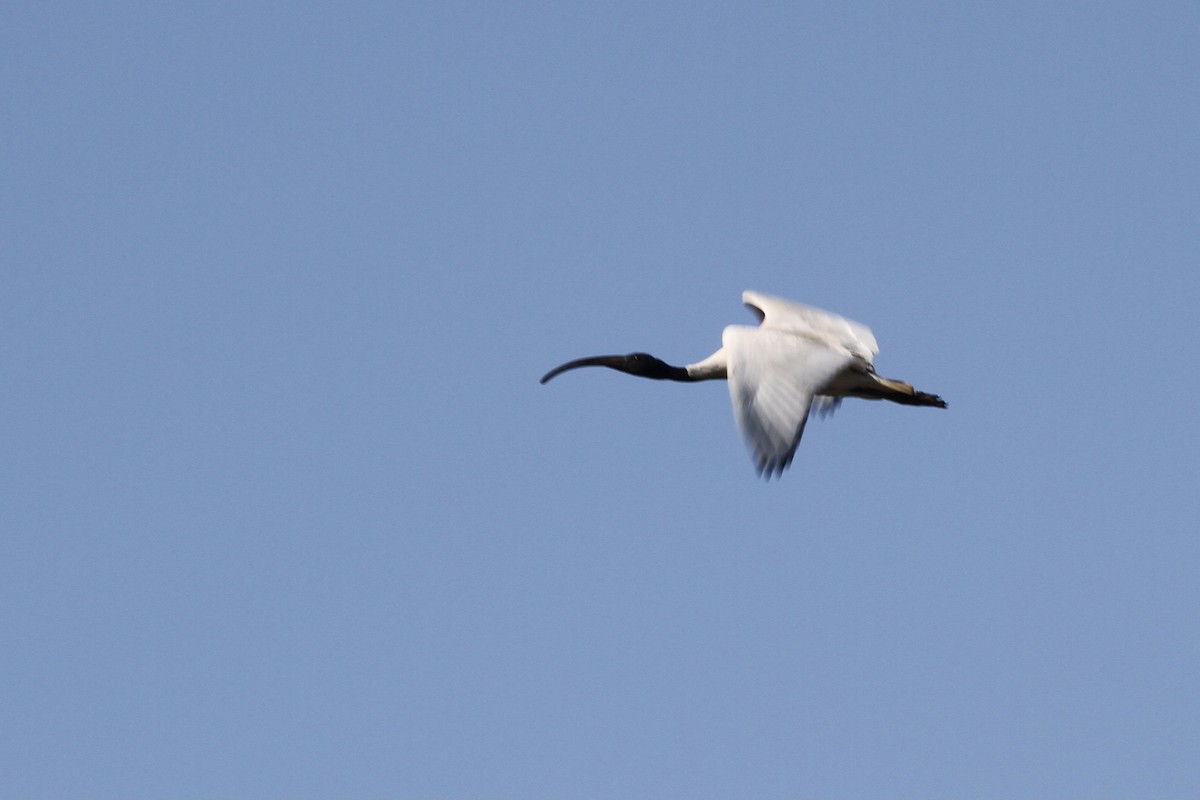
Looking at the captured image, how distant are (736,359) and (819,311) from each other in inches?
108

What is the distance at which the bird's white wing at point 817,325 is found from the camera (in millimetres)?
16516

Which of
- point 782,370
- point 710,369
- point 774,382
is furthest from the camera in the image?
point 710,369

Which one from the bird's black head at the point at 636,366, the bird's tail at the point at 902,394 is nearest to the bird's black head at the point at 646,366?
the bird's black head at the point at 636,366

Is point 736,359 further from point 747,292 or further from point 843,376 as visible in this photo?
point 747,292

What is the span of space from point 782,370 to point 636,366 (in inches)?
107

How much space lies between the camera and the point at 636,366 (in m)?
17.1

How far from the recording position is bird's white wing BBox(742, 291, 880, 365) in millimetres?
16516

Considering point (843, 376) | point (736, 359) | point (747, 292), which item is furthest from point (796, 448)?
point (747, 292)

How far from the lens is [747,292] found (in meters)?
18.4

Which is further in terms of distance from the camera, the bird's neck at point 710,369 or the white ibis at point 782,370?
the bird's neck at point 710,369

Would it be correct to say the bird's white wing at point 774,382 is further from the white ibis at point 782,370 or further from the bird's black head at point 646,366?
the bird's black head at point 646,366

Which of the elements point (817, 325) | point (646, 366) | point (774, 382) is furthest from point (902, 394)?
point (774, 382)

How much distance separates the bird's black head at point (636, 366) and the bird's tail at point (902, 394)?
1667 millimetres

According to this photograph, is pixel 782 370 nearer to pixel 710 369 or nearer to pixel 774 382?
pixel 774 382
